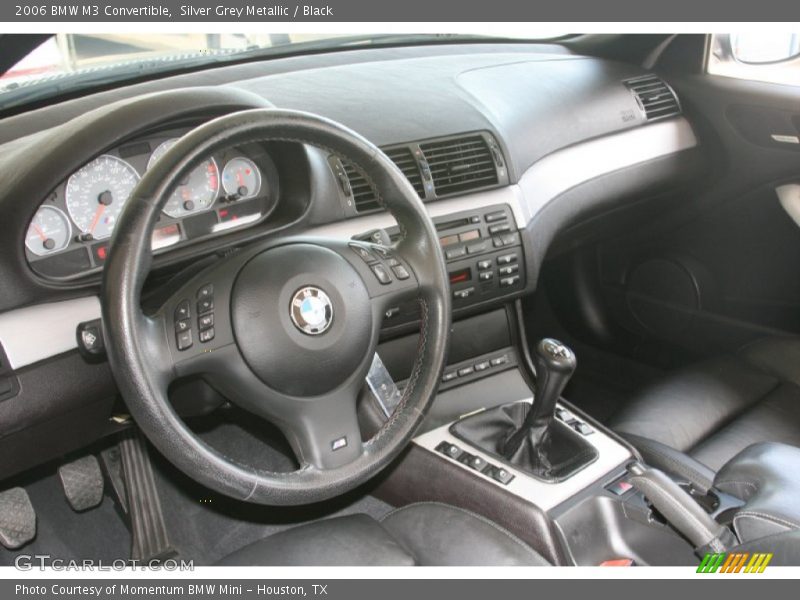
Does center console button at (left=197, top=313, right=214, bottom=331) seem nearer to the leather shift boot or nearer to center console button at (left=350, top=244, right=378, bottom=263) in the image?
center console button at (left=350, top=244, right=378, bottom=263)

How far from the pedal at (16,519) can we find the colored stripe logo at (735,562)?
1.45m

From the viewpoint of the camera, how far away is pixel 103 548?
2055mm

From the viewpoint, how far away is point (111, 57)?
6.03 feet

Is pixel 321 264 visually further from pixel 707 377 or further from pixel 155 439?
pixel 707 377

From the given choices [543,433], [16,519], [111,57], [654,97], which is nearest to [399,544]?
[543,433]

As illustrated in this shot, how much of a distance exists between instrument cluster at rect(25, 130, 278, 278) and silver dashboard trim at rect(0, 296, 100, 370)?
6cm

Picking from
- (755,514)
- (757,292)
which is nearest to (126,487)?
(755,514)

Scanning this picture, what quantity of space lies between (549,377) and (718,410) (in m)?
0.57

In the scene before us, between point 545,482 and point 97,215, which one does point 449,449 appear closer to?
point 545,482

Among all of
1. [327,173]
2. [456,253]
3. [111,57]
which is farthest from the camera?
[456,253]

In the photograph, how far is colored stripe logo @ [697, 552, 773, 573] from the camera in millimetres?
1312

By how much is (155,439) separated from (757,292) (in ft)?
6.54

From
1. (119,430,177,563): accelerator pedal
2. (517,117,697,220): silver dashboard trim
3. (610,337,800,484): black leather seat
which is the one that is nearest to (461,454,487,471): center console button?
(610,337,800,484): black leather seat

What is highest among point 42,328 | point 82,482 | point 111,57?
point 111,57
